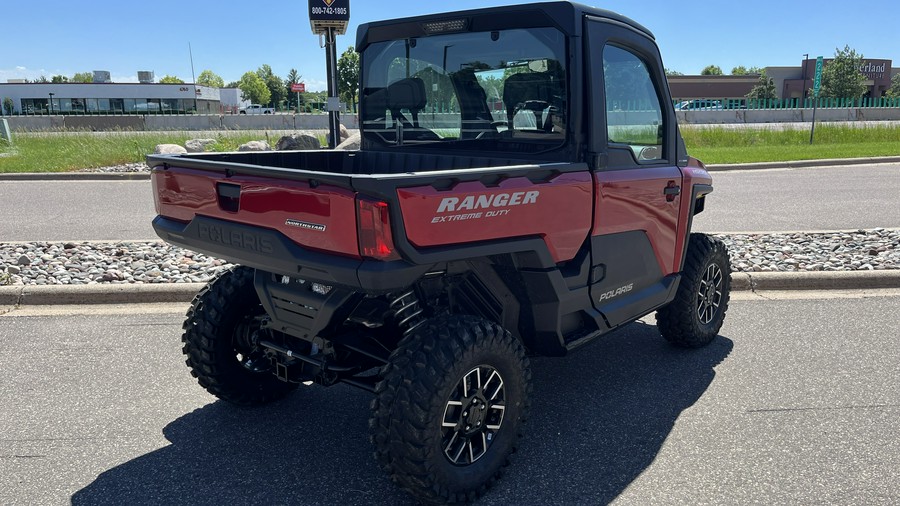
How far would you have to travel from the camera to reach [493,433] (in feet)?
10.1

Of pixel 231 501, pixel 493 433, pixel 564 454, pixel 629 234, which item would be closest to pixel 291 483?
pixel 231 501

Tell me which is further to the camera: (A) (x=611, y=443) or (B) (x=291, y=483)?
(A) (x=611, y=443)

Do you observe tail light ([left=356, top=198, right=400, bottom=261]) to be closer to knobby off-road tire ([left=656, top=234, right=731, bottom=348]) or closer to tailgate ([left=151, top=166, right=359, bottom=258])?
tailgate ([left=151, top=166, right=359, bottom=258])

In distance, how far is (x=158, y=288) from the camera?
5.87 meters

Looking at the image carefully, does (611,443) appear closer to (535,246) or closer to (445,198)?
(535,246)

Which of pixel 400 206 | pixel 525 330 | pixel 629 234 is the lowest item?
pixel 525 330

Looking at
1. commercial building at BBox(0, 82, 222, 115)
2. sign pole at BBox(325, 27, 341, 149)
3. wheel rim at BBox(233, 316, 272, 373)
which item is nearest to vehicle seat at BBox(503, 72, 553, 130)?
wheel rim at BBox(233, 316, 272, 373)

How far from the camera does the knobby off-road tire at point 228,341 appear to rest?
11.8 feet

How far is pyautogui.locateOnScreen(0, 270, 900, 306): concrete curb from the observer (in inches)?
226

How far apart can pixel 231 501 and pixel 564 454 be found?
158 cm

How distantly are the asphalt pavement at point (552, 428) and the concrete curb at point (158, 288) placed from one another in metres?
0.62

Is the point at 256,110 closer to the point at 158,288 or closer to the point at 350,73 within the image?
the point at 350,73

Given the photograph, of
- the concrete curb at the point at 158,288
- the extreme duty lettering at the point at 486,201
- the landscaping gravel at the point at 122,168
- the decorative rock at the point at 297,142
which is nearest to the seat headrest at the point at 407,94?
the extreme duty lettering at the point at 486,201

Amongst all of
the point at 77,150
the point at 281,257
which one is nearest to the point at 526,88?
the point at 281,257
